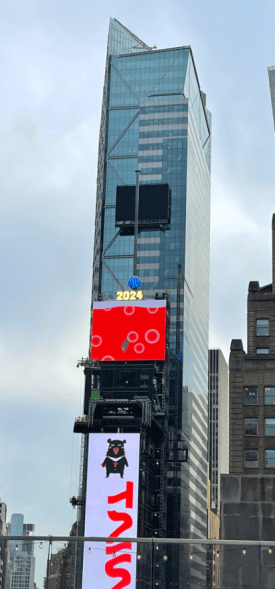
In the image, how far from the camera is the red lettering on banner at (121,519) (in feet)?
423

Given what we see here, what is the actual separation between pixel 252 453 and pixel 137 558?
4208 cm

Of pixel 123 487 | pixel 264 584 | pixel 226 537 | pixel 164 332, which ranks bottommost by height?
pixel 264 584

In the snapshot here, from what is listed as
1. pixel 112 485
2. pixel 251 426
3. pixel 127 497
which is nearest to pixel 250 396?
pixel 251 426

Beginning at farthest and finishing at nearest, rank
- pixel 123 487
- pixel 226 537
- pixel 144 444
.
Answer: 1. pixel 144 444
2. pixel 123 487
3. pixel 226 537

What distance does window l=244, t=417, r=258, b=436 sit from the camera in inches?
3142

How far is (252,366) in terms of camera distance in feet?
266

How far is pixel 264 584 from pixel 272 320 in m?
56.7

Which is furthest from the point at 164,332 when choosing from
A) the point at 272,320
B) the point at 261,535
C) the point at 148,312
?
the point at 261,535

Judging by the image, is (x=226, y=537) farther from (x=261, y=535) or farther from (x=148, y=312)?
(x=148, y=312)

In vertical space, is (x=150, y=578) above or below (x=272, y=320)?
below

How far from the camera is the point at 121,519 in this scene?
12925cm

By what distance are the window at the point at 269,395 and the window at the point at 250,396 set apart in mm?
950

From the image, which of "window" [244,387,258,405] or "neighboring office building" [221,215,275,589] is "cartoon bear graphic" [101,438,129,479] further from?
"window" [244,387,258,405]

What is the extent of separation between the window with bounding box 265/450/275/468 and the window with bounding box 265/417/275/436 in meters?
1.67
